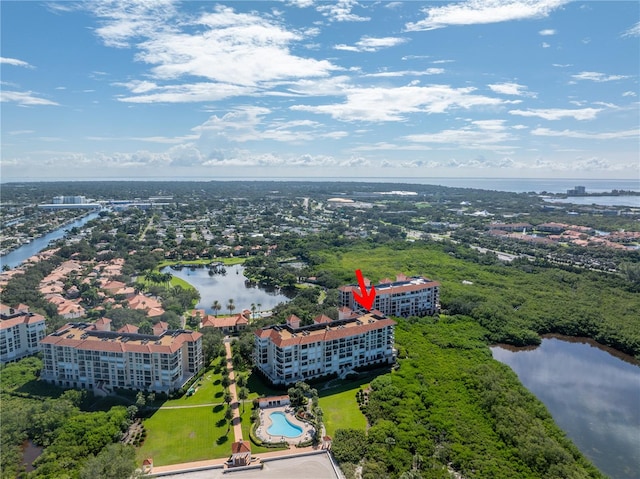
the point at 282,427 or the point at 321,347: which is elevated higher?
the point at 321,347

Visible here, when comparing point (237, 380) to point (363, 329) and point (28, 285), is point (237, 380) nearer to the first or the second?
point (363, 329)

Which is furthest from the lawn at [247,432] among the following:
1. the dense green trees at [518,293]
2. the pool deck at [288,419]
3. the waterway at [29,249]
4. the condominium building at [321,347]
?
the waterway at [29,249]

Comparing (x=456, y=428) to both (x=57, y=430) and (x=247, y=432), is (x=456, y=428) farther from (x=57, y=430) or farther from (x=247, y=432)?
(x=57, y=430)

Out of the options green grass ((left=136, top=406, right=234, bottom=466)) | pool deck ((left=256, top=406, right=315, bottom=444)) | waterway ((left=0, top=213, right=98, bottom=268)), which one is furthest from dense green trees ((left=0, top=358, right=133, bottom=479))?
waterway ((left=0, top=213, right=98, bottom=268))

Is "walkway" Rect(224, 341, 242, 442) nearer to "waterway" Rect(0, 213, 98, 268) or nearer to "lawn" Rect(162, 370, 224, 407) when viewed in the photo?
"lawn" Rect(162, 370, 224, 407)

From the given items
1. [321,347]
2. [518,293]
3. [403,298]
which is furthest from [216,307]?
[518,293]

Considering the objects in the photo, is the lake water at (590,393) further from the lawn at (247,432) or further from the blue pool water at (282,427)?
the lawn at (247,432)

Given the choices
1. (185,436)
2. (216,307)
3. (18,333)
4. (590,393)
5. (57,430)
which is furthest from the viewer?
(216,307)
